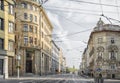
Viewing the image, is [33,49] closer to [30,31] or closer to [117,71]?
[30,31]

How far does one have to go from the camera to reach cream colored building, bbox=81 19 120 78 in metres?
88.4

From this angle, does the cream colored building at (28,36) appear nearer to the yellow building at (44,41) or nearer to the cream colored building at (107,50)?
the yellow building at (44,41)

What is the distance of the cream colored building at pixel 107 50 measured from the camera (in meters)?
88.4

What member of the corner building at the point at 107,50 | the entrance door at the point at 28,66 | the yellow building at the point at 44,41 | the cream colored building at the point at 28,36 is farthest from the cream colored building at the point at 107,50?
the entrance door at the point at 28,66

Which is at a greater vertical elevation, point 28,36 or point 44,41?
point 44,41

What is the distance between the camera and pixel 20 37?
97.8 meters

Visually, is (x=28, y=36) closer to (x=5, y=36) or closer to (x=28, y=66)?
(x=28, y=66)

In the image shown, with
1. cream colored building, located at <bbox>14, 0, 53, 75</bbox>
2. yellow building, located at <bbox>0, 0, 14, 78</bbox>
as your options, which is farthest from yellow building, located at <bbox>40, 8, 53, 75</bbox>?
yellow building, located at <bbox>0, 0, 14, 78</bbox>

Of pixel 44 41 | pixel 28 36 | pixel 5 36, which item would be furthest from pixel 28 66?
pixel 5 36

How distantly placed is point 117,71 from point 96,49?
32.4 ft

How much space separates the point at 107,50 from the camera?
91.2 metres

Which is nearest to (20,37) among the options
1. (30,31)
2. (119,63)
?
(30,31)

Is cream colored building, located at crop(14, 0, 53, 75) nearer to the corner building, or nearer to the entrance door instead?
the entrance door

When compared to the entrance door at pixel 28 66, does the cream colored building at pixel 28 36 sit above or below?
above
